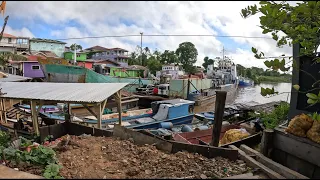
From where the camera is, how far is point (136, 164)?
11.0ft

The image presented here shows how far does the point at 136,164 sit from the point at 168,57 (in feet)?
189

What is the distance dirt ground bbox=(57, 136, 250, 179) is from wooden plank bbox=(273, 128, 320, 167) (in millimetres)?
866

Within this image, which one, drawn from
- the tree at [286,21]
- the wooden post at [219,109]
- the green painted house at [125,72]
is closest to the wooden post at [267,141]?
the wooden post at [219,109]

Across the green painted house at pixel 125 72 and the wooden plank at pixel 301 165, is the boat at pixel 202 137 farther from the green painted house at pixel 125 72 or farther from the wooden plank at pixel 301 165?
the green painted house at pixel 125 72

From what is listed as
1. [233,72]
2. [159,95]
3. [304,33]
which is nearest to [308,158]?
[304,33]

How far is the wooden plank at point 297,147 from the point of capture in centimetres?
317

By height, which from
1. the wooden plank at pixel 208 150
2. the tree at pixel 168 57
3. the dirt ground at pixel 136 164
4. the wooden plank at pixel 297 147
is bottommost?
the dirt ground at pixel 136 164

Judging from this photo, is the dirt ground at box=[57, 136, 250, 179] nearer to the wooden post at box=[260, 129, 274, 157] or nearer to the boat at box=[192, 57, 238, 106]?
the wooden post at box=[260, 129, 274, 157]


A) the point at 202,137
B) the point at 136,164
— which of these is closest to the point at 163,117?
the point at 202,137

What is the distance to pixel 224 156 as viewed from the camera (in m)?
3.49

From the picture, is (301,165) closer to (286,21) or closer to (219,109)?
(219,109)

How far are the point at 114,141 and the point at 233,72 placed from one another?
136ft

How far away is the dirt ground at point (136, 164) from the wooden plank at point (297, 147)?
866 millimetres

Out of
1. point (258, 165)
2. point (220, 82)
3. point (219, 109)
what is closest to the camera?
point (258, 165)
